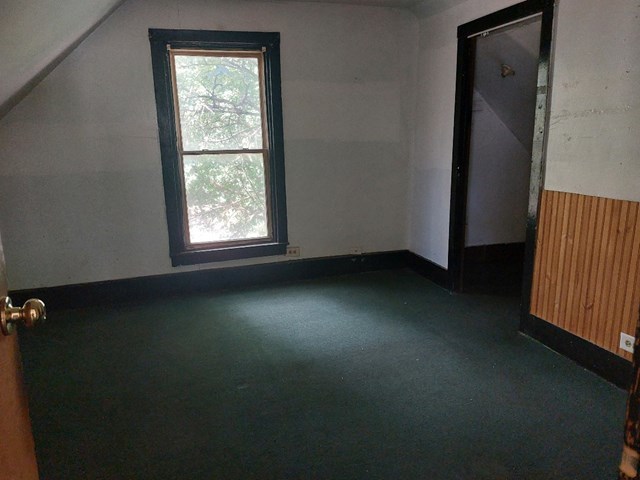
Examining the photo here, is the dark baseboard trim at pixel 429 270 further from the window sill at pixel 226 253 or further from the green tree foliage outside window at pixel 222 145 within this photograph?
the green tree foliage outside window at pixel 222 145

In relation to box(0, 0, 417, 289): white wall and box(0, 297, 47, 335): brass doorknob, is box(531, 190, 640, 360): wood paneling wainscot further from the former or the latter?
box(0, 297, 47, 335): brass doorknob

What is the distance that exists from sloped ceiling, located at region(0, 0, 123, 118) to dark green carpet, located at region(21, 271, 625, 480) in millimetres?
1610

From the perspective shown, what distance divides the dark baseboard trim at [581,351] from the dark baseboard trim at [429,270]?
0.92 m

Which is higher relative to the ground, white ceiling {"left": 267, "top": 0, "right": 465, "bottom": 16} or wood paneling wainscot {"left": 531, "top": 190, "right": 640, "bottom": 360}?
white ceiling {"left": 267, "top": 0, "right": 465, "bottom": 16}

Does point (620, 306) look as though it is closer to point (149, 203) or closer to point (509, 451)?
point (509, 451)

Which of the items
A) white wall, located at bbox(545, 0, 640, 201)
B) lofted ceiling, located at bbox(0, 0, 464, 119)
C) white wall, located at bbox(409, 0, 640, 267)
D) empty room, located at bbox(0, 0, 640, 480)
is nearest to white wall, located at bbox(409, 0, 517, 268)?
empty room, located at bbox(0, 0, 640, 480)

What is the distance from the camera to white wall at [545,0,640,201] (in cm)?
216

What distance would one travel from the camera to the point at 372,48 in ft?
12.9

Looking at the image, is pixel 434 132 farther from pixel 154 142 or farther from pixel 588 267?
pixel 154 142

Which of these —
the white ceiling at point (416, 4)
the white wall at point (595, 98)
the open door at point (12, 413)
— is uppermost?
the white ceiling at point (416, 4)

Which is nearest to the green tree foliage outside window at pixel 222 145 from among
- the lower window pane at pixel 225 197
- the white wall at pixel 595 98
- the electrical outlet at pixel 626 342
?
the lower window pane at pixel 225 197

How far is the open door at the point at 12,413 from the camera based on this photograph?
0.85 meters

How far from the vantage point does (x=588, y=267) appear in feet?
8.07

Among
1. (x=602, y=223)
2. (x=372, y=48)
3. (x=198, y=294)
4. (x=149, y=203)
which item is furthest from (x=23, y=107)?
(x=602, y=223)
